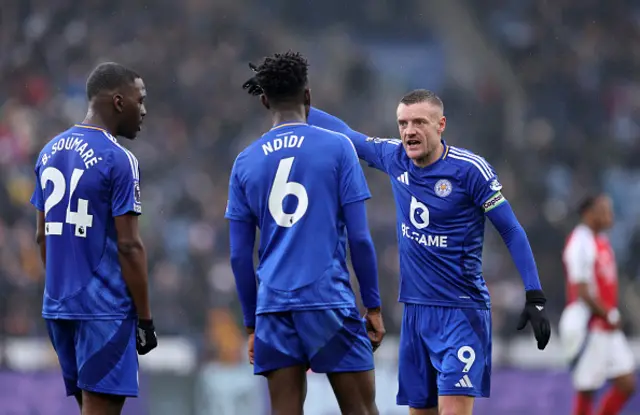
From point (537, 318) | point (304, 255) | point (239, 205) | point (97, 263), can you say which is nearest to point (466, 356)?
point (537, 318)

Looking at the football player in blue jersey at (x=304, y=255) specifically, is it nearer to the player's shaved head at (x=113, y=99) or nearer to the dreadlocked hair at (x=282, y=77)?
the dreadlocked hair at (x=282, y=77)

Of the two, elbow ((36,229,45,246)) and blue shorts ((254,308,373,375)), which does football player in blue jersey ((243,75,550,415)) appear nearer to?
blue shorts ((254,308,373,375))

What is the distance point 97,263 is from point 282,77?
1396mm

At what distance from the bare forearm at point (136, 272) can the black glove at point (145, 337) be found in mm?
38

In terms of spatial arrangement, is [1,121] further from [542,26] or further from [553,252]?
[542,26]

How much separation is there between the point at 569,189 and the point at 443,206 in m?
11.1

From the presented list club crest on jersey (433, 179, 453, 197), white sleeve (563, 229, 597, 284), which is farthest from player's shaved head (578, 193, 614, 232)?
club crest on jersey (433, 179, 453, 197)

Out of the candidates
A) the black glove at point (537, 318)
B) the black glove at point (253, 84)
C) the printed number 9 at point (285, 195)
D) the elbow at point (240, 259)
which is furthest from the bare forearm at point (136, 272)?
the black glove at point (537, 318)

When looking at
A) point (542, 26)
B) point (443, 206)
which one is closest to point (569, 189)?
point (542, 26)

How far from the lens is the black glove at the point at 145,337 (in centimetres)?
604

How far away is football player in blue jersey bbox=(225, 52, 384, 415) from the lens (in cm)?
559

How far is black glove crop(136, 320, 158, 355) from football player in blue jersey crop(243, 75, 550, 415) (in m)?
1.55

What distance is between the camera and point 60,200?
19.9 ft

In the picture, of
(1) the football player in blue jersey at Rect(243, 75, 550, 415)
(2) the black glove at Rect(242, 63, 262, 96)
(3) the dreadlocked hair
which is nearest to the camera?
(3) the dreadlocked hair
